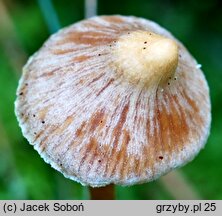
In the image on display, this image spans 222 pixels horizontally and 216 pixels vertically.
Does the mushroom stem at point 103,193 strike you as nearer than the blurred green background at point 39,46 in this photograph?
Yes

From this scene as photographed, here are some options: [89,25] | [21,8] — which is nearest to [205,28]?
[21,8]

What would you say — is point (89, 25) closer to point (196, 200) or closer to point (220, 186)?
point (196, 200)

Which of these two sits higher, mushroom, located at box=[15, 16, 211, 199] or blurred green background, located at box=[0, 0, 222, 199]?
mushroom, located at box=[15, 16, 211, 199]

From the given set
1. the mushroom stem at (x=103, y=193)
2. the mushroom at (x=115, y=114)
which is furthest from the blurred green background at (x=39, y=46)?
the mushroom at (x=115, y=114)

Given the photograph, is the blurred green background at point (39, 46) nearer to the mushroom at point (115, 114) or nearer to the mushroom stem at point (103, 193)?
the mushroom stem at point (103, 193)

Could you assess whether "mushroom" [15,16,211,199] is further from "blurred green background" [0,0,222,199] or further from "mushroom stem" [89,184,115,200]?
"blurred green background" [0,0,222,199]

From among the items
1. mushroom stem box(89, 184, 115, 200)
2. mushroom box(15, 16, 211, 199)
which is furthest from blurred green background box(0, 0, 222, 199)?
mushroom box(15, 16, 211, 199)

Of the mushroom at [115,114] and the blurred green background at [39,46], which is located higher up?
the mushroom at [115,114]
